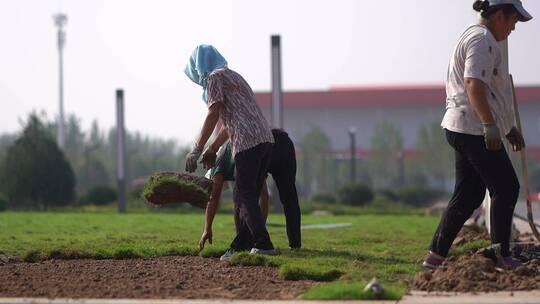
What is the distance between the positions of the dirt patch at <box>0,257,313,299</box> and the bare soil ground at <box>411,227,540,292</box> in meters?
0.84

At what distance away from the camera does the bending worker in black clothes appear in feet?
32.9

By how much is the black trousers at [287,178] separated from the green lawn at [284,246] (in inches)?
8.8

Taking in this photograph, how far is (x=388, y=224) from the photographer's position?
57.0 ft

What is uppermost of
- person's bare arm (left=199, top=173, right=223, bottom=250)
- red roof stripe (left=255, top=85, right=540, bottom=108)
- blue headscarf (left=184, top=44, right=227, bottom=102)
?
red roof stripe (left=255, top=85, right=540, bottom=108)

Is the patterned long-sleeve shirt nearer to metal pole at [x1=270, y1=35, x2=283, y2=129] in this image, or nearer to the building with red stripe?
metal pole at [x1=270, y1=35, x2=283, y2=129]

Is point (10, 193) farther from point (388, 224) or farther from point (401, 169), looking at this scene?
point (401, 169)

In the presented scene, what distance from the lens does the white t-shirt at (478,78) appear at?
7980 mm

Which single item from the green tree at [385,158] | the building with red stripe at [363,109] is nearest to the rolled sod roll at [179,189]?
the green tree at [385,158]

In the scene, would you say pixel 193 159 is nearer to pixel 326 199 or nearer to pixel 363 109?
pixel 326 199

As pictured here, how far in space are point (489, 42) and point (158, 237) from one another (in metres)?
6.06

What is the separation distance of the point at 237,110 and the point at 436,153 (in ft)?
136

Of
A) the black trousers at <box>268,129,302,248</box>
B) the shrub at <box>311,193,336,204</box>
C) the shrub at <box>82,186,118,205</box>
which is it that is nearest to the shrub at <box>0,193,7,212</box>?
the shrub at <box>82,186,118,205</box>

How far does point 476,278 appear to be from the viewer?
23.7ft

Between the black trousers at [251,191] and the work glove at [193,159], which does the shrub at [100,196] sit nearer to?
the work glove at [193,159]
